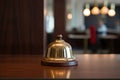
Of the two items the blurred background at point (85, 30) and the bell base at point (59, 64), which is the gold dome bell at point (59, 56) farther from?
the blurred background at point (85, 30)

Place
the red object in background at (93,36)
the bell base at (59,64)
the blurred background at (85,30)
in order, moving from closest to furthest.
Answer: the bell base at (59,64) < the blurred background at (85,30) < the red object in background at (93,36)

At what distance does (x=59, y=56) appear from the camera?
879 millimetres

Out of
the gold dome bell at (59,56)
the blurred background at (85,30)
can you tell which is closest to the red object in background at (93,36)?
the blurred background at (85,30)

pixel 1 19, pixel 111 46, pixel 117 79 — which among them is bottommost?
pixel 111 46

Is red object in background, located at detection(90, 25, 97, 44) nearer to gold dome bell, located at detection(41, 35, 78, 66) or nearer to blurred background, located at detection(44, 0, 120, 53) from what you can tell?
blurred background, located at detection(44, 0, 120, 53)

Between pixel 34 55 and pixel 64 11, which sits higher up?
pixel 64 11

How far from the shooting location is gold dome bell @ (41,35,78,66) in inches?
33.6

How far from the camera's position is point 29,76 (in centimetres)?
67

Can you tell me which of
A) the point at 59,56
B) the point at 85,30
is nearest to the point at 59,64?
the point at 59,56

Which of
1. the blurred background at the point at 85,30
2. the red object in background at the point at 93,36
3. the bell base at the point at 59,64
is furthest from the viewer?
the red object in background at the point at 93,36

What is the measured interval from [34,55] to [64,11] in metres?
4.63

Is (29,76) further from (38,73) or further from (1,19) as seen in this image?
(1,19)

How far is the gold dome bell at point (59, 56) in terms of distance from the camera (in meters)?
0.85

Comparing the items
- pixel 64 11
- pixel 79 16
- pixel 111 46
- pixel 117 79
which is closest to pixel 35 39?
pixel 117 79
